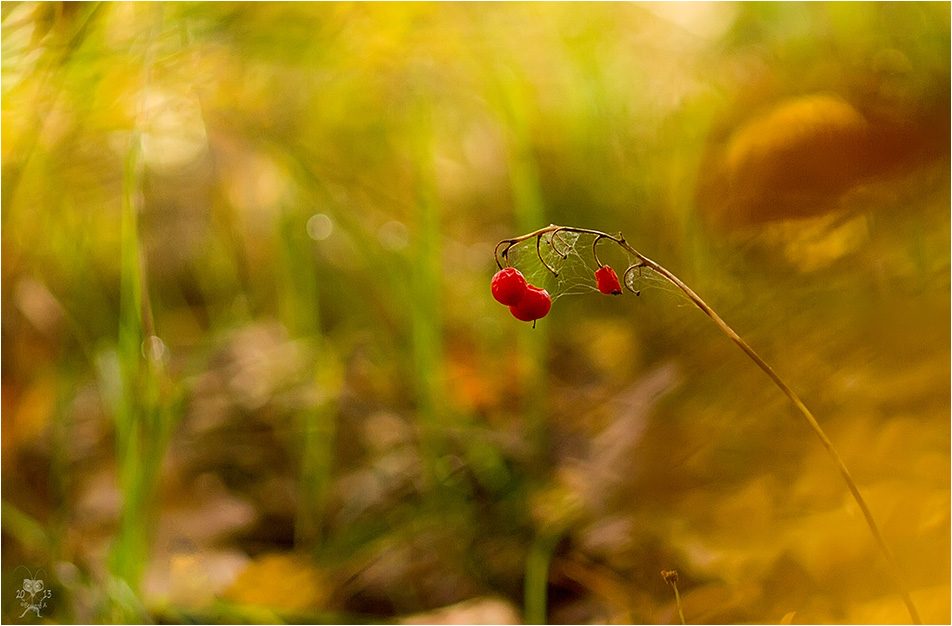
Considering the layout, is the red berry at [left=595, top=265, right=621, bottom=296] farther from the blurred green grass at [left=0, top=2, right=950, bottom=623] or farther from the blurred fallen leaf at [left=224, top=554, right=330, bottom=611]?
the blurred fallen leaf at [left=224, top=554, right=330, bottom=611]

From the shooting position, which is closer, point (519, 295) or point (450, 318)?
point (519, 295)

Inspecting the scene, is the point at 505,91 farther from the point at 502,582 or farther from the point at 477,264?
the point at 502,582

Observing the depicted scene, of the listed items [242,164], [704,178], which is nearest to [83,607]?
[242,164]

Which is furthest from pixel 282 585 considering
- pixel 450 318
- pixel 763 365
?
pixel 763 365

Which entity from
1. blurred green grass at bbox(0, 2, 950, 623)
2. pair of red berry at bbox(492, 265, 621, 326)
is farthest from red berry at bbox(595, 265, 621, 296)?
blurred green grass at bbox(0, 2, 950, 623)

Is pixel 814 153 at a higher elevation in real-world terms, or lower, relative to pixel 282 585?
higher

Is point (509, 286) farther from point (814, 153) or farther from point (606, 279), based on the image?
point (814, 153)

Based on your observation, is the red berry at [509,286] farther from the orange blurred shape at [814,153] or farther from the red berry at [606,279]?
the orange blurred shape at [814,153]
